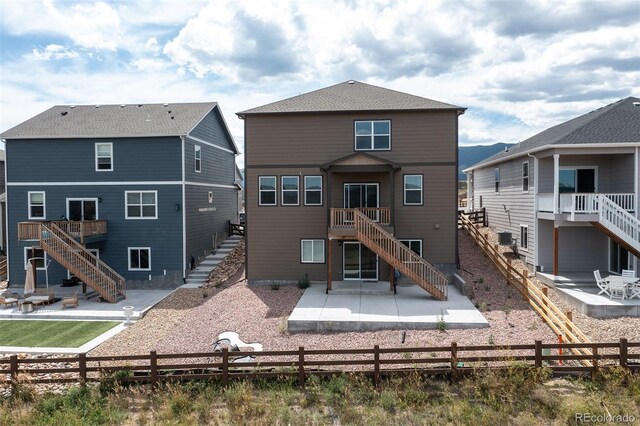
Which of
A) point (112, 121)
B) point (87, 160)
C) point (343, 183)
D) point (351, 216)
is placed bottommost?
point (351, 216)

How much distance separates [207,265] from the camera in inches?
858

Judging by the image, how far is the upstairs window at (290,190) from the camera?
18812 mm

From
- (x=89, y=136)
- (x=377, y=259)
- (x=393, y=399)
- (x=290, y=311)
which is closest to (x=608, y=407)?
(x=393, y=399)

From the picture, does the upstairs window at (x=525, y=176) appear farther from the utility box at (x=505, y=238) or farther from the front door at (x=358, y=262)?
the front door at (x=358, y=262)

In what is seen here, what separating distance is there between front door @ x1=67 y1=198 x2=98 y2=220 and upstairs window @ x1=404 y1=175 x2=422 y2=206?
46.7ft

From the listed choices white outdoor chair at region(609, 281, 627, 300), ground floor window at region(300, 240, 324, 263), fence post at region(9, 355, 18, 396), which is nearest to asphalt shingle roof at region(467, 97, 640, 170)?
white outdoor chair at region(609, 281, 627, 300)

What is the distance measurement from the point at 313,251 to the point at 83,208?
11.1m

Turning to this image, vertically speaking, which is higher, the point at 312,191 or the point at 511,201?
the point at 312,191

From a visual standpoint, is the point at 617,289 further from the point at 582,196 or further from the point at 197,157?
the point at 197,157

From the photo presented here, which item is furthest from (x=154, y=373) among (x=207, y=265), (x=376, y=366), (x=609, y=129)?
(x=609, y=129)

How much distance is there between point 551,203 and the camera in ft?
55.4

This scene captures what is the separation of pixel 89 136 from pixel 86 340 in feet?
35.2

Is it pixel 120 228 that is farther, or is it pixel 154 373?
pixel 120 228

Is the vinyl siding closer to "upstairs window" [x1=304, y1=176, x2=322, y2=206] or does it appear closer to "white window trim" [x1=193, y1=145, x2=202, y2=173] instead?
"upstairs window" [x1=304, y1=176, x2=322, y2=206]
